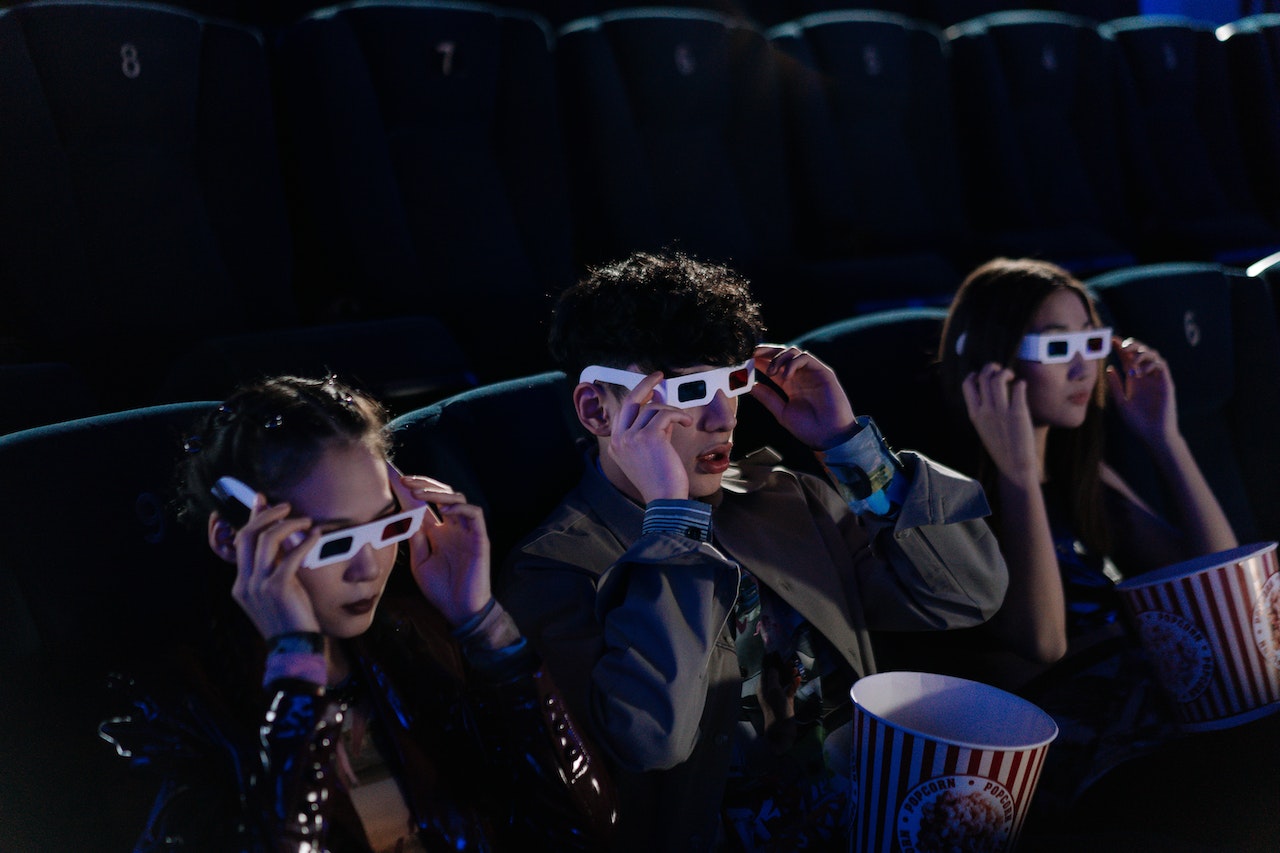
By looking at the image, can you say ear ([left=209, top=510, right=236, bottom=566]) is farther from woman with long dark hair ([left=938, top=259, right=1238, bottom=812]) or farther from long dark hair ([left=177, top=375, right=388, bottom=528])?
woman with long dark hair ([left=938, top=259, right=1238, bottom=812])

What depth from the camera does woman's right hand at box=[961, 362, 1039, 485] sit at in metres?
1.33

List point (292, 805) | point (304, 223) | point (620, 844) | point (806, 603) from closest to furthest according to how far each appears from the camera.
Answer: point (292, 805) → point (620, 844) → point (806, 603) → point (304, 223)

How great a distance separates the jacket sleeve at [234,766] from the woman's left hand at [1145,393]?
1.29 m

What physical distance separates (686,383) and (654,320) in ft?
0.29

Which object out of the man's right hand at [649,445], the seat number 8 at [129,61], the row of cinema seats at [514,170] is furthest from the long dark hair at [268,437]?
the seat number 8 at [129,61]

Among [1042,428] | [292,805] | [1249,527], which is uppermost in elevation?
[292,805]

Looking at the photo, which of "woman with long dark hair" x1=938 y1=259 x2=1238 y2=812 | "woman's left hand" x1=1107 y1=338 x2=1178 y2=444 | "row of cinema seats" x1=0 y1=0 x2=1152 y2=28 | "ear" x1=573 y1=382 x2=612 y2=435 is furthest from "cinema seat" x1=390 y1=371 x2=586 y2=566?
"row of cinema seats" x1=0 y1=0 x2=1152 y2=28

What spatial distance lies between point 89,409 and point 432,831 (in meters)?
0.82

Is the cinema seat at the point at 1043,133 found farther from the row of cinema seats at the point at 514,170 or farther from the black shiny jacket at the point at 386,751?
the black shiny jacket at the point at 386,751

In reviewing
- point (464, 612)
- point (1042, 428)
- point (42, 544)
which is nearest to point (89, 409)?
point (42, 544)

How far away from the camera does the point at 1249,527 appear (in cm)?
196

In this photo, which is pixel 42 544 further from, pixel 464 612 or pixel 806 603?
pixel 806 603

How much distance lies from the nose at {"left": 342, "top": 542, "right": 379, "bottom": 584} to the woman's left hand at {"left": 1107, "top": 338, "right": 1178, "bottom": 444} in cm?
121

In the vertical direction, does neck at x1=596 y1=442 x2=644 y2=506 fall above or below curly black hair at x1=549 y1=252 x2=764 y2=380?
below
